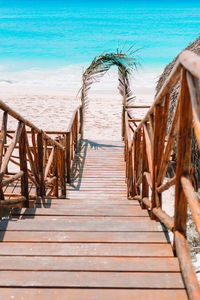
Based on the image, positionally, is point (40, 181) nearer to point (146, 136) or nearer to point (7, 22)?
point (146, 136)

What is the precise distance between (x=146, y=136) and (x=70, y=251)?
1.38m

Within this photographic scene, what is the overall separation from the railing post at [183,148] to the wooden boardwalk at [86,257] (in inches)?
10.8

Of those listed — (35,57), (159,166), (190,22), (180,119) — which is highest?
(190,22)

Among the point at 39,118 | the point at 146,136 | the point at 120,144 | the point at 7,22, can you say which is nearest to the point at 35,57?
the point at 7,22

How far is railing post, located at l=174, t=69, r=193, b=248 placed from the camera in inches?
67.0

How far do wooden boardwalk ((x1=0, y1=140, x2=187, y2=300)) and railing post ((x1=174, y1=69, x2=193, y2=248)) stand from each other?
273mm

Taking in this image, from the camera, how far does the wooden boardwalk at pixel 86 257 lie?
5.47 feet

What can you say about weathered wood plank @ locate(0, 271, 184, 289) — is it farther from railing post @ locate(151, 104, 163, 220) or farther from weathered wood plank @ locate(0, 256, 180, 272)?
railing post @ locate(151, 104, 163, 220)

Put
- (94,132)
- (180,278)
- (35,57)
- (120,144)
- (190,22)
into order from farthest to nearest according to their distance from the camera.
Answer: (190,22) → (35,57) → (94,132) → (120,144) → (180,278)

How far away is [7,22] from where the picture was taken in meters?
130

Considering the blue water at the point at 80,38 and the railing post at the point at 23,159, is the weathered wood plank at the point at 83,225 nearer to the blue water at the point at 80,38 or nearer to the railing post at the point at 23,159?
the railing post at the point at 23,159

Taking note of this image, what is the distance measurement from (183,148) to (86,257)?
93cm

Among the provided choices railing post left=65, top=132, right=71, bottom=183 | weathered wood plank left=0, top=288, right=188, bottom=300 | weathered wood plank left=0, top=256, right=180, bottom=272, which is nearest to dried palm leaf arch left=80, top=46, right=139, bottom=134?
railing post left=65, top=132, right=71, bottom=183

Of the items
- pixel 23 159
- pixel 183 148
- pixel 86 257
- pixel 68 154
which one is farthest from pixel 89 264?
pixel 68 154
